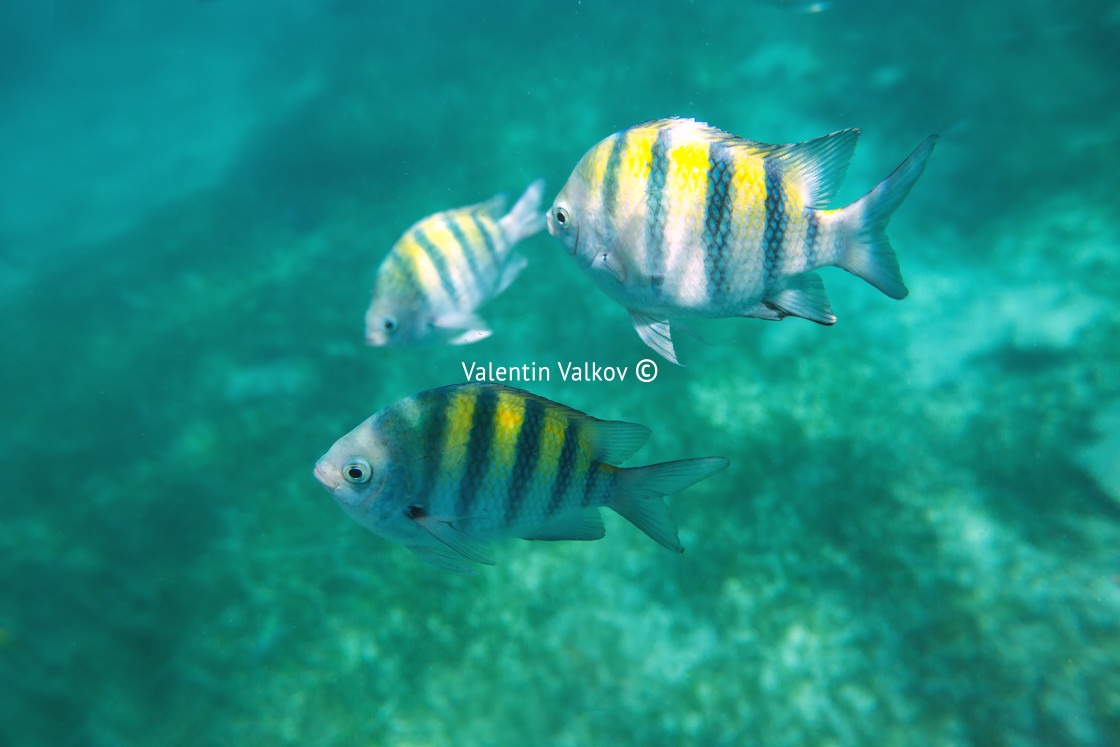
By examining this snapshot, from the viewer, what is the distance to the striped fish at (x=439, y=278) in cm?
374

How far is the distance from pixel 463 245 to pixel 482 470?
2241mm

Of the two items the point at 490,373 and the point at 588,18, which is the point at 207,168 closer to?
the point at 588,18

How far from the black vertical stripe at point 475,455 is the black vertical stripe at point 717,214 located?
97 cm

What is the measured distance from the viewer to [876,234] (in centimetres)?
203

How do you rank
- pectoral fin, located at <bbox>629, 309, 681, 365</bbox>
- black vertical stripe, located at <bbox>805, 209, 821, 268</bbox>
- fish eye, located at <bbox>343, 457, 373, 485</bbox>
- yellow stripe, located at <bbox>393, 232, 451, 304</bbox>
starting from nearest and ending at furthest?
fish eye, located at <bbox>343, 457, 373, 485</bbox> < black vertical stripe, located at <bbox>805, 209, 821, 268</bbox> < pectoral fin, located at <bbox>629, 309, 681, 365</bbox> < yellow stripe, located at <bbox>393, 232, 451, 304</bbox>

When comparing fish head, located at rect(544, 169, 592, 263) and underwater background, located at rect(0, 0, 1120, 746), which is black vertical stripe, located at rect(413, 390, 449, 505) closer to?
fish head, located at rect(544, 169, 592, 263)

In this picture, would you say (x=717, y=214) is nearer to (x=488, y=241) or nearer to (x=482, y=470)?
(x=482, y=470)

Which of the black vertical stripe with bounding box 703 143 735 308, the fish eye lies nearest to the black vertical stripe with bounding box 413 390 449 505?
the fish eye

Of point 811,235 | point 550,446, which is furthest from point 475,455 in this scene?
point 811,235

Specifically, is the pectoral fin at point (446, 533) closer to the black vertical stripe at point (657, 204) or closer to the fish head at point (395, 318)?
the black vertical stripe at point (657, 204)

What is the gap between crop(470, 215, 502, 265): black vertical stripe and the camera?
3834 millimetres

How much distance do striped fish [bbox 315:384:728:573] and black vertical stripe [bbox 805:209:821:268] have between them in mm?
932

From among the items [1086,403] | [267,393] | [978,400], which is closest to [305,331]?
[267,393]

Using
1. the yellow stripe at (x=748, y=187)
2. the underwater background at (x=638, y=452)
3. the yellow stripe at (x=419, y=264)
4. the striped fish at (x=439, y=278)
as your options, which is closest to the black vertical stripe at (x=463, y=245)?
the striped fish at (x=439, y=278)
